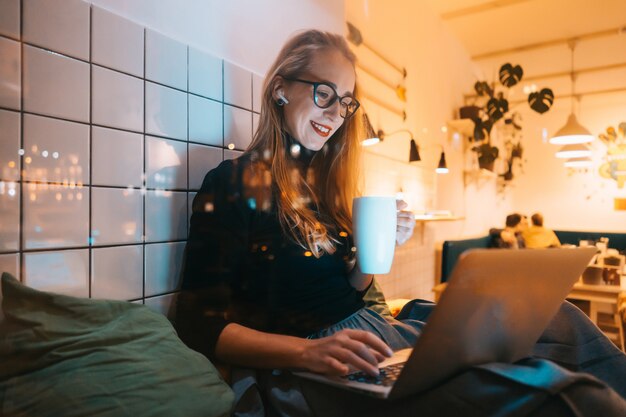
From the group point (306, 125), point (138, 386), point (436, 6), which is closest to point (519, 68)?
point (436, 6)

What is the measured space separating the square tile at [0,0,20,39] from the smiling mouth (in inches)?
19.1

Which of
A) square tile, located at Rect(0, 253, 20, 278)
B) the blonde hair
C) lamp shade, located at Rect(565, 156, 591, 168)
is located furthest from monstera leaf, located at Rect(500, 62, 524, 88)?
square tile, located at Rect(0, 253, 20, 278)

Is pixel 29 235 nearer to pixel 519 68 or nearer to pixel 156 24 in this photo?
pixel 156 24

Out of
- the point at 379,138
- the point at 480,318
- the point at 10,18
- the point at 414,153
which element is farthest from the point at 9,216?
the point at 414,153

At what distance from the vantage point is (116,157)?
63 centimetres

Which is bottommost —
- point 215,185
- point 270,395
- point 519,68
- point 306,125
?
point 270,395

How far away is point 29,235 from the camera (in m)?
0.52

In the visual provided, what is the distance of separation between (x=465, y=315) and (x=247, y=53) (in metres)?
0.75

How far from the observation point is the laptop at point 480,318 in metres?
0.35

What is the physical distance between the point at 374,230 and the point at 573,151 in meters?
0.96

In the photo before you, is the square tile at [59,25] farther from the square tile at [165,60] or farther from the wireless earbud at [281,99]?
the wireless earbud at [281,99]

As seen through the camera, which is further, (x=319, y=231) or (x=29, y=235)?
(x=319, y=231)

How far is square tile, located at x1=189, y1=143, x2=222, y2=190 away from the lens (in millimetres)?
769

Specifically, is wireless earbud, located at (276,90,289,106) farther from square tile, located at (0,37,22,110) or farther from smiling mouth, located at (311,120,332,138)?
square tile, located at (0,37,22,110)
